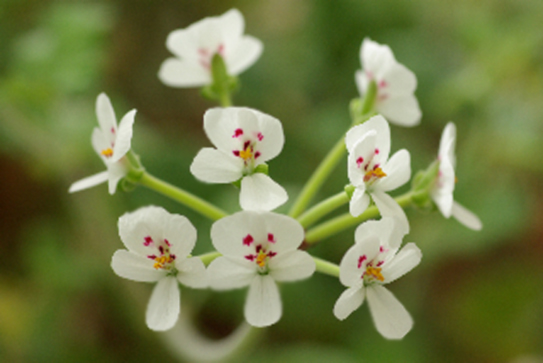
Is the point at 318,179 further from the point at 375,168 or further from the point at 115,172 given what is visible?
the point at 115,172

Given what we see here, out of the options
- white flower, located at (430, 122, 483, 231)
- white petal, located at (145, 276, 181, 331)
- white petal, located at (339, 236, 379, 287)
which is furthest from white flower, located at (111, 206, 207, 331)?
white flower, located at (430, 122, 483, 231)

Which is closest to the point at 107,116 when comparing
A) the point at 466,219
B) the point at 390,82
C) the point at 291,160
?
the point at 390,82

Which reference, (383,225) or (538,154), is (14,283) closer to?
(383,225)

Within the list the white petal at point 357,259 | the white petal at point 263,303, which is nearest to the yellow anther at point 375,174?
the white petal at point 357,259

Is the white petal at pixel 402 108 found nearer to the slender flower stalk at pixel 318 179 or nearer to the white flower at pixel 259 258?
the slender flower stalk at pixel 318 179

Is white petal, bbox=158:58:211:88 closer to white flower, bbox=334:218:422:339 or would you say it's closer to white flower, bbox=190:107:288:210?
white flower, bbox=190:107:288:210
